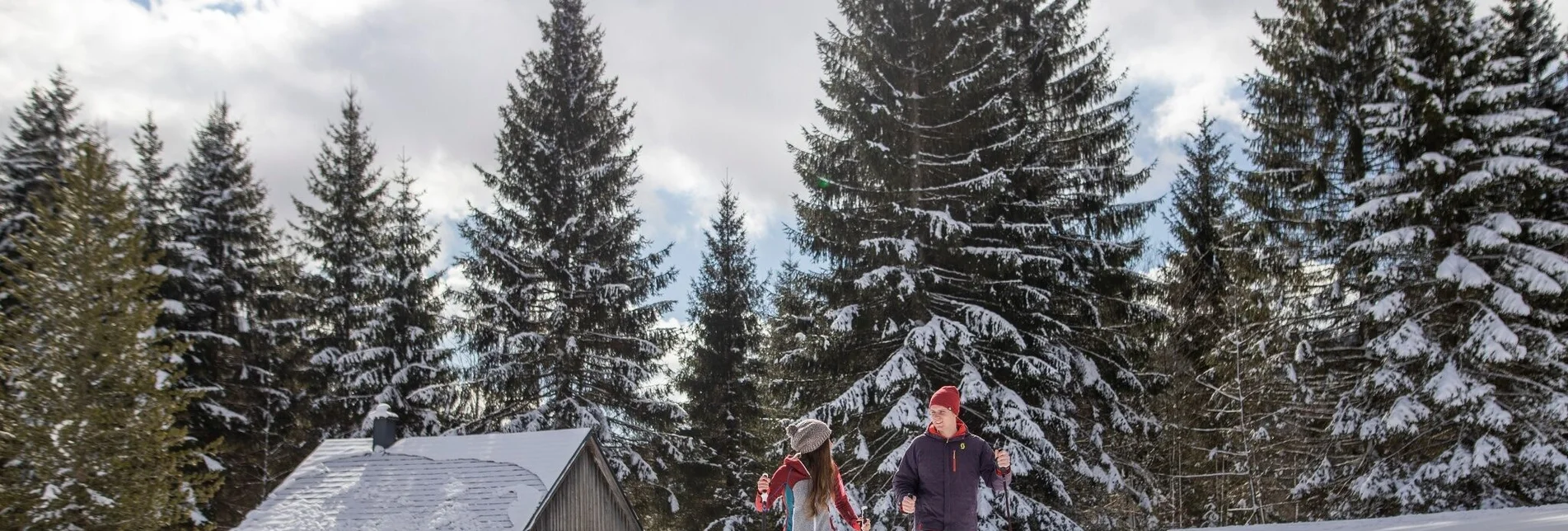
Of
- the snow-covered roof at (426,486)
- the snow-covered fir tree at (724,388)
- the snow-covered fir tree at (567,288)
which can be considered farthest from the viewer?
the snow-covered fir tree at (724,388)

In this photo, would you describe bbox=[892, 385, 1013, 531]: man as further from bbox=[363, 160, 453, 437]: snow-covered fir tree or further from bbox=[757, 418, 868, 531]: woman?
bbox=[363, 160, 453, 437]: snow-covered fir tree

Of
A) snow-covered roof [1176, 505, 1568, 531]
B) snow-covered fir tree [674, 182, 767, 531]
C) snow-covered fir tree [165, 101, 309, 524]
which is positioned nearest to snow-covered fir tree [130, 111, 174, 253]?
snow-covered fir tree [165, 101, 309, 524]

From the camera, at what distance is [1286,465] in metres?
20.1

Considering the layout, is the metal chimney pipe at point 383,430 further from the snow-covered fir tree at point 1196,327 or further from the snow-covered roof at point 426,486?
the snow-covered fir tree at point 1196,327

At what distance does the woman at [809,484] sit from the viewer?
742 centimetres

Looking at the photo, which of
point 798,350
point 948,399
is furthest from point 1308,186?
point 948,399

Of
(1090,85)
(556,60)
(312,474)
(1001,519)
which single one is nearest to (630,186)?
(556,60)

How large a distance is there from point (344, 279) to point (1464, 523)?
25172 mm

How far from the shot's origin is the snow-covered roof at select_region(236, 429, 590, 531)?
55.2 ft

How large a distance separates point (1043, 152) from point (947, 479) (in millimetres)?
12494

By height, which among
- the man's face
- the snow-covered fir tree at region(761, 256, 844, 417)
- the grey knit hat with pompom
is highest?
the snow-covered fir tree at region(761, 256, 844, 417)

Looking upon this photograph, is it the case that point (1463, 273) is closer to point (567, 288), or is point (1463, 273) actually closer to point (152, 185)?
point (567, 288)

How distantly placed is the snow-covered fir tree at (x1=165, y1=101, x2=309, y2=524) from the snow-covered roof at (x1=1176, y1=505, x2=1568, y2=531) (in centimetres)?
2254

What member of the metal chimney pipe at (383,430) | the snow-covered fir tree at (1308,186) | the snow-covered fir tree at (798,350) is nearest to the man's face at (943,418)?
the snow-covered fir tree at (798,350)
